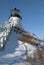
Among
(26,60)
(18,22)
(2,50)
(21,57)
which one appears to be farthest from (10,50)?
(18,22)

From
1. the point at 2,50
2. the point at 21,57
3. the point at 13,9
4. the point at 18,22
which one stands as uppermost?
the point at 13,9

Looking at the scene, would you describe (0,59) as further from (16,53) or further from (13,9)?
(13,9)

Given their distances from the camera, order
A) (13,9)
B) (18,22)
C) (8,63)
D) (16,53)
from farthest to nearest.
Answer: (13,9), (18,22), (16,53), (8,63)

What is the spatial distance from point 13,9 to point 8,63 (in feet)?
97.1

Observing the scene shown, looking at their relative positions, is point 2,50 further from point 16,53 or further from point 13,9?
point 13,9

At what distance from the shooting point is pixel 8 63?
1030cm

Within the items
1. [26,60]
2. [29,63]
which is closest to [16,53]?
[26,60]

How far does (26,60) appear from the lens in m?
11.1

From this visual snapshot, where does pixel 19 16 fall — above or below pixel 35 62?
above

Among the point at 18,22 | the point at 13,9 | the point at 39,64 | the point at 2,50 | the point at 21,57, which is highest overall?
the point at 13,9

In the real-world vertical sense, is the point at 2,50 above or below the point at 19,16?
below

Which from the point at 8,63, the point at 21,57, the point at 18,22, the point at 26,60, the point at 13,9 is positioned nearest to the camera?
the point at 8,63

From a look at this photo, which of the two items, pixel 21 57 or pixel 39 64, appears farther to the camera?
pixel 21 57

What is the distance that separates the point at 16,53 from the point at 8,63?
Answer: 244 centimetres
